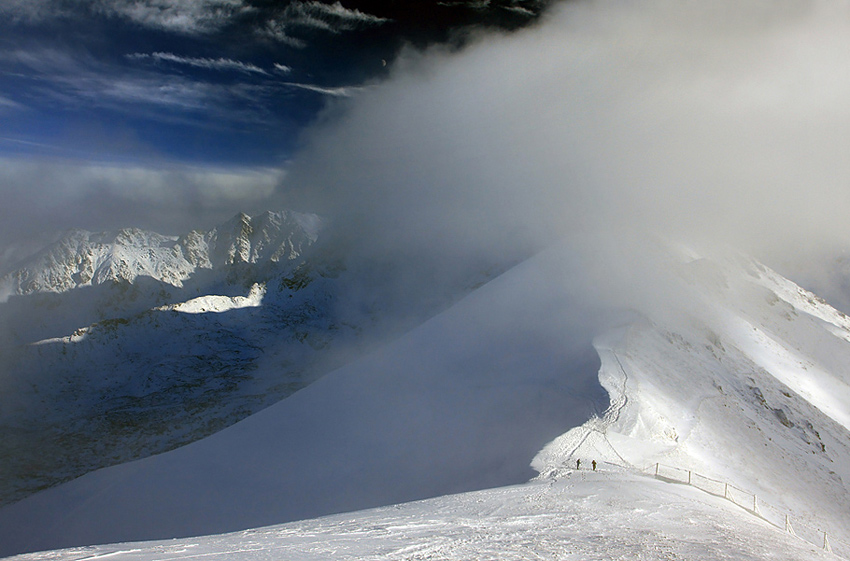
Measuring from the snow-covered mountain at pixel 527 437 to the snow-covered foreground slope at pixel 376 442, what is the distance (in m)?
0.19

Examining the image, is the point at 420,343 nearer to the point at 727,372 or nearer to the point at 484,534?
the point at 727,372

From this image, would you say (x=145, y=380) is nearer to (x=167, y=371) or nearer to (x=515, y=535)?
(x=167, y=371)

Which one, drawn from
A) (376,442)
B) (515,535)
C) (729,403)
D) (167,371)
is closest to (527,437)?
(376,442)

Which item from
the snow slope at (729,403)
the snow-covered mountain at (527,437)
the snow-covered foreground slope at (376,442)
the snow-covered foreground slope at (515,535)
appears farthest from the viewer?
the snow slope at (729,403)

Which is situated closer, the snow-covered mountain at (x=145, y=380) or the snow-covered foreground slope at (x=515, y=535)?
the snow-covered foreground slope at (x=515, y=535)

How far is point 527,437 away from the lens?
3070cm

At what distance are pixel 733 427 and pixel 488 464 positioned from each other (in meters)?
23.4

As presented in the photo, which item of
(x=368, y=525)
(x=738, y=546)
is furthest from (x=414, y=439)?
(x=738, y=546)

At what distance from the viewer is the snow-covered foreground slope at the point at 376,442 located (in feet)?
100

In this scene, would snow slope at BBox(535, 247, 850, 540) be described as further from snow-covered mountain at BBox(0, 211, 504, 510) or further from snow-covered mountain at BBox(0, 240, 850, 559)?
snow-covered mountain at BBox(0, 211, 504, 510)

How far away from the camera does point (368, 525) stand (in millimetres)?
15305

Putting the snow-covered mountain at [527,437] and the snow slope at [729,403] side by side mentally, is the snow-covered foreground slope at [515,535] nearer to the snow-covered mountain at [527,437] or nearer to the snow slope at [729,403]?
the snow-covered mountain at [527,437]

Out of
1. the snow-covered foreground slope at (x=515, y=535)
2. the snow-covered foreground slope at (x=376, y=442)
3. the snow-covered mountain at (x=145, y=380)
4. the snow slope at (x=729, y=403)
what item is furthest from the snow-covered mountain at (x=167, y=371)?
the snow-covered foreground slope at (x=515, y=535)

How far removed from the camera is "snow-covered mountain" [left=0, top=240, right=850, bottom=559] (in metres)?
21.8
